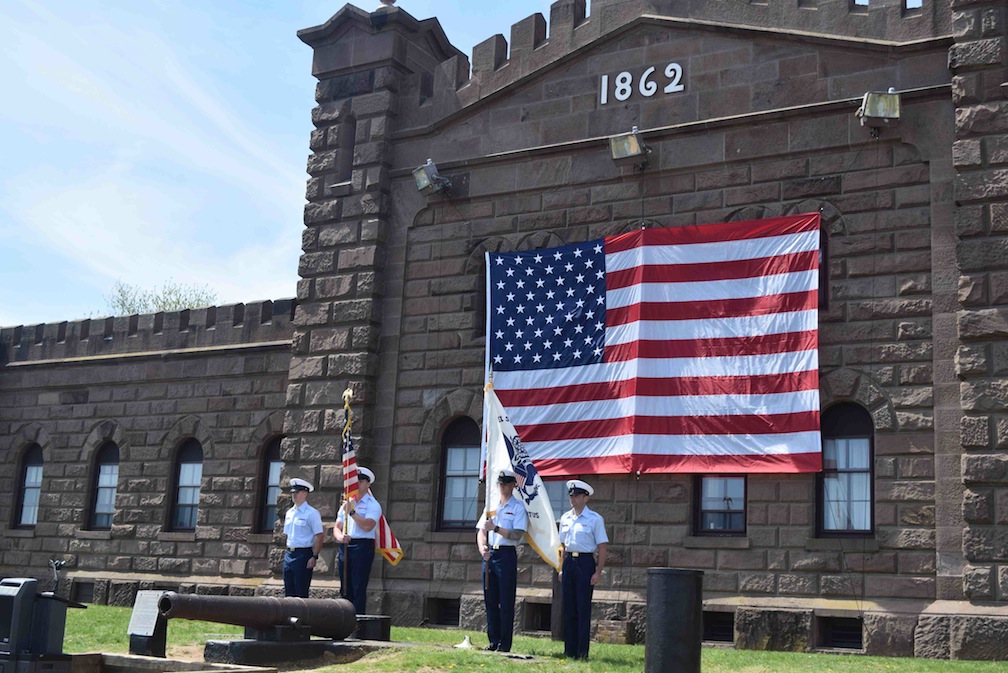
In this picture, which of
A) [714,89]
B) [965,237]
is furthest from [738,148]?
[965,237]

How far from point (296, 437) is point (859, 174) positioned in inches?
380

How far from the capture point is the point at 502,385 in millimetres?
19000

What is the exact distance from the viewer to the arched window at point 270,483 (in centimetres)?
2297

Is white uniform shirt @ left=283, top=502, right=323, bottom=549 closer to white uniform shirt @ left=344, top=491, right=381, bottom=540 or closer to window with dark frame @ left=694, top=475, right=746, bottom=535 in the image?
white uniform shirt @ left=344, top=491, right=381, bottom=540

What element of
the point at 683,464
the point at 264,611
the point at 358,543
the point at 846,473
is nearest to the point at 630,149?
the point at 683,464

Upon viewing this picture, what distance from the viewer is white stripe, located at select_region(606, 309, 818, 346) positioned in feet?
55.1

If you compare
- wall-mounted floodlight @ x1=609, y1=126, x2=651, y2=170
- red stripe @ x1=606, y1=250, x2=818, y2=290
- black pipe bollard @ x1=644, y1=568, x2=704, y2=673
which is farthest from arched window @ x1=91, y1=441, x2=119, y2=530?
black pipe bollard @ x1=644, y1=568, x2=704, y2=673

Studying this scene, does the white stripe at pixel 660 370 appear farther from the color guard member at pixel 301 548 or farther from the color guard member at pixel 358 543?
the color guard member at pixel 301 548

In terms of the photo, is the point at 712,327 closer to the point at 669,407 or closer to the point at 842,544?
the point at 669,407

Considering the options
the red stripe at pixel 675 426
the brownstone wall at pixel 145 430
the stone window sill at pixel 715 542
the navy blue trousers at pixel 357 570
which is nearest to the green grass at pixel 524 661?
the navy blue trousers at pixel 357 570

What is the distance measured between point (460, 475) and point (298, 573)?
12.6ft

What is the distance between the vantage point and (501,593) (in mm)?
14125

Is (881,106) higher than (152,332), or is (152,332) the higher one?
(881,106)

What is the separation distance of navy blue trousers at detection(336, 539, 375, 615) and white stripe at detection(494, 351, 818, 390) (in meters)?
3.77
